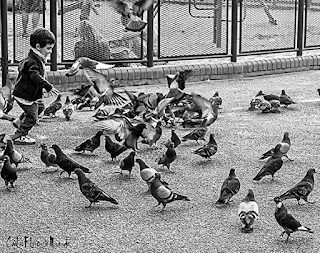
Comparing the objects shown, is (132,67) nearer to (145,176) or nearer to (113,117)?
(113,117)

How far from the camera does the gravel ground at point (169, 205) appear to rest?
6.72 meters

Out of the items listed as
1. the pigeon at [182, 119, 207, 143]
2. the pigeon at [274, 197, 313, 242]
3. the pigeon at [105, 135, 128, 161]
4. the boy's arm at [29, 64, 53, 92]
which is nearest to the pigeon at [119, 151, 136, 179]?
the pigeon at [105, 135, 128, 161]

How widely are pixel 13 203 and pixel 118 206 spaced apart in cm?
89

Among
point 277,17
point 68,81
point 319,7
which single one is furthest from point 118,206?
point 319,7

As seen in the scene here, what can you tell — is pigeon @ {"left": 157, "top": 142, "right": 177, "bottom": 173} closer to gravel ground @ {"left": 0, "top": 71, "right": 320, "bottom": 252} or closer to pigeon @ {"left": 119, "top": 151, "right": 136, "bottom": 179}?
gravel ground @ {"left": 0, "top": 71, "right": 320, "bottom": 252}

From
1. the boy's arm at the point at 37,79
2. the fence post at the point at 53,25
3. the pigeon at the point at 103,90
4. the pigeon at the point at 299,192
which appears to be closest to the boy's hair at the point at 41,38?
the boy's arm at the point at 37,79

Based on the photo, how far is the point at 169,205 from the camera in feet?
25.3

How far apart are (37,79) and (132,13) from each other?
4672 millimetres

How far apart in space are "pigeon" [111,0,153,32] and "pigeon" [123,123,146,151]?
15.5 ft

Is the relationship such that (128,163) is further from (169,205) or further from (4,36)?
(4,36)

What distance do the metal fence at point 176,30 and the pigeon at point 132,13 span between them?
20 centimetres

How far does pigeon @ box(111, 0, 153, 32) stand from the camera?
45.5 ft

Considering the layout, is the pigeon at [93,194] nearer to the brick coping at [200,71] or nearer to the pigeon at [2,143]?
the pigeon at [2,143]

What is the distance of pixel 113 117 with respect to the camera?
10055 mm
